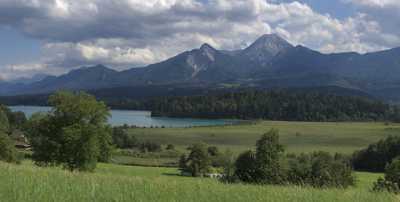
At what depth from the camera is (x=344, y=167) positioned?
6159 cm

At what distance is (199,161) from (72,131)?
40.6 meters

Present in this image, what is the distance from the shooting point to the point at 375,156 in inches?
3676

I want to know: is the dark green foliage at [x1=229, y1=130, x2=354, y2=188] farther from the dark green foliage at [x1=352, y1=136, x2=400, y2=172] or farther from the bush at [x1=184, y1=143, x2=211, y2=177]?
the dark green foliage at [x1=352, y1=136, x2=400, y2=172]

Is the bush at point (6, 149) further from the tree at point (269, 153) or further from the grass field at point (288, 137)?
the grass field at point (288, 137)

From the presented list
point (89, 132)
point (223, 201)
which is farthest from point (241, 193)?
point (89, 132)

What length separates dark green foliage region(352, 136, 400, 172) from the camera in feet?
305

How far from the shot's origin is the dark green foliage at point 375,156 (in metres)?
93.0

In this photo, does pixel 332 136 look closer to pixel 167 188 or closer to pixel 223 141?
pixel 223 141

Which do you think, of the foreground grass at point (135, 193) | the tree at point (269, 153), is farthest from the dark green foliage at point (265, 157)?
the foreground grass at point (135, 193)

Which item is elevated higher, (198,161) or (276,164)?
(276,164)

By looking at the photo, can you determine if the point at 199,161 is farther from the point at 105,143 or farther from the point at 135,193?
the point at 135,193

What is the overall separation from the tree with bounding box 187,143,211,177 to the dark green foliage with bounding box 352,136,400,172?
31.3 m

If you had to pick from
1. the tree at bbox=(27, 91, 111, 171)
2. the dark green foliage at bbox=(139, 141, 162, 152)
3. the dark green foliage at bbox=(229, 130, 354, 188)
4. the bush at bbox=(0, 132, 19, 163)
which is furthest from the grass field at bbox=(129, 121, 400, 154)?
the tree at bbox=(27, 91, 111, 171)

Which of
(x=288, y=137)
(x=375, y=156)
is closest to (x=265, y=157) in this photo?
(x=375, y=156)
